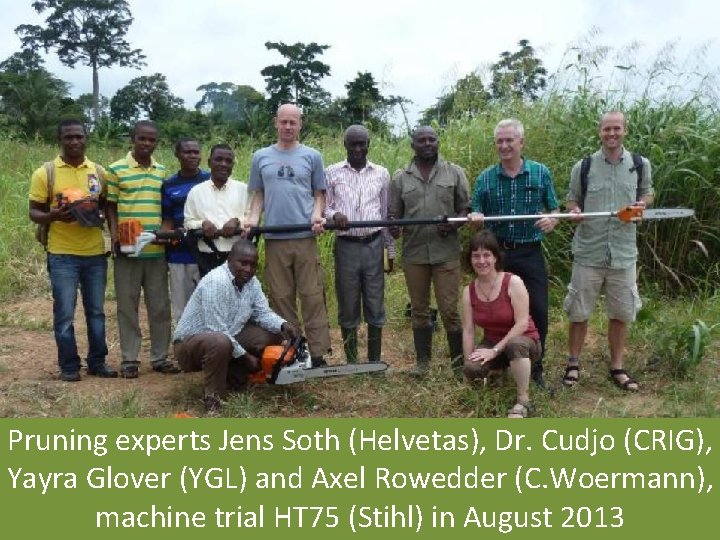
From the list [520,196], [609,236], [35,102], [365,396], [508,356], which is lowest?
[365,396]

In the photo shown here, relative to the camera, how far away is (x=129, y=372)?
17.1ft

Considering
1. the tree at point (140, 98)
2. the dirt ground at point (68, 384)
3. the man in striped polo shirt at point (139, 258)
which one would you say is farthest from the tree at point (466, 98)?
the tree at point (140, 98)

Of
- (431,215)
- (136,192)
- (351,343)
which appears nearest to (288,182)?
(431,215)

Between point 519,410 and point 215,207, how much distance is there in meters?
2.17

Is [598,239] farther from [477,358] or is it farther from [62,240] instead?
[62,240]

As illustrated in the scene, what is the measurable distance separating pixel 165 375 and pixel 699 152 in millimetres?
4732

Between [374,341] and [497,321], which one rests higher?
[497,321]

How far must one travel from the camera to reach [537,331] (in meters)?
4.59

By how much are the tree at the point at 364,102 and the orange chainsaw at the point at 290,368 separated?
4.85 m

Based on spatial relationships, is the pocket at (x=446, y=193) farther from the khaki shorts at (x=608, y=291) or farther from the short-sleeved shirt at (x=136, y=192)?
the short-sleeved shirt at (x=136, y=192)

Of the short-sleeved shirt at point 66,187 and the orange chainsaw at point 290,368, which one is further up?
the short-sleeved shirt at point 66,187

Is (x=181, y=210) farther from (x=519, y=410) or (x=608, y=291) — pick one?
(x=608, y=291)

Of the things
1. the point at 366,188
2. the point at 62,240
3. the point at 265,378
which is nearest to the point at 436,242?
the point at 366,188

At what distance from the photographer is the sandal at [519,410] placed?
410 cm
